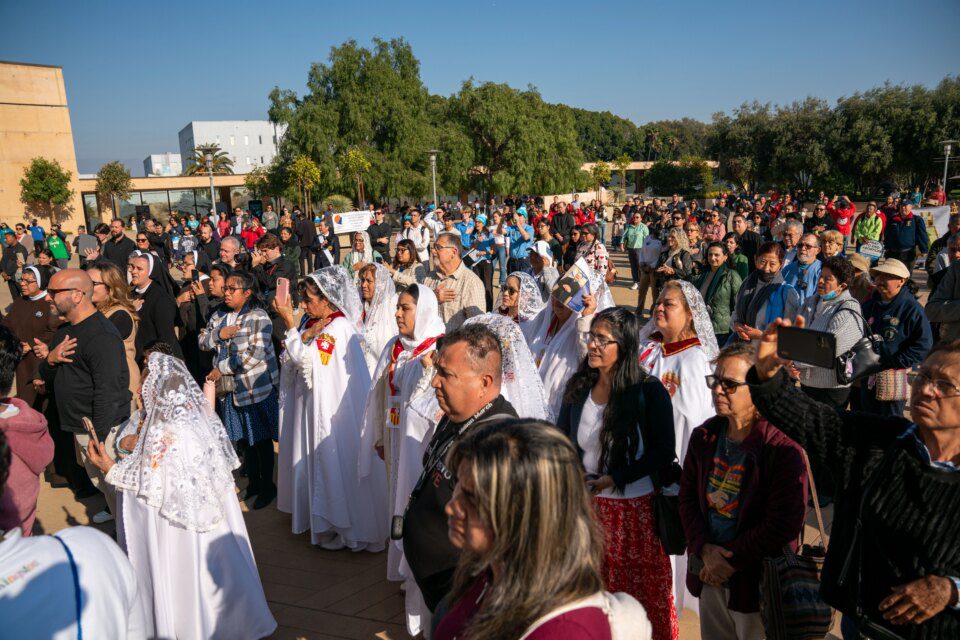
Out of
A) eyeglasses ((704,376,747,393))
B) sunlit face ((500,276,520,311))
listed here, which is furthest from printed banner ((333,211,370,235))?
eyeglasses ((704,376,747,393))

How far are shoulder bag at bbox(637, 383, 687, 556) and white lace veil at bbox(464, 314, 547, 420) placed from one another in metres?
0.56

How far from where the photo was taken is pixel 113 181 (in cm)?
4044

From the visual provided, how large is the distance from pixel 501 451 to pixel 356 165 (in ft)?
111

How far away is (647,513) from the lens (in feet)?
10.4

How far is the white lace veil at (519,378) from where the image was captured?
11.1 ft

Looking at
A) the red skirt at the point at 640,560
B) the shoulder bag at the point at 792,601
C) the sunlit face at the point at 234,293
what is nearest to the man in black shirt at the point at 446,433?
the red skirt at the point at 640,560

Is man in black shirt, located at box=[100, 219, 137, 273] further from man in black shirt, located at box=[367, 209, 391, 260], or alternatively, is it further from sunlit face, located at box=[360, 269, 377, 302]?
sunlit face, located at box=[360, 269, 377, 302]

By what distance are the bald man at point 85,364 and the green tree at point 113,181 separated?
4210cm

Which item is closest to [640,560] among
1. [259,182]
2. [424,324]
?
[424,324]

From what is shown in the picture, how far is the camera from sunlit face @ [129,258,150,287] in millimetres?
6590

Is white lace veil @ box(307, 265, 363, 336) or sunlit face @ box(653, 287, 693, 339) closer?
sunlit face @ box(653, 287, 693, 339)

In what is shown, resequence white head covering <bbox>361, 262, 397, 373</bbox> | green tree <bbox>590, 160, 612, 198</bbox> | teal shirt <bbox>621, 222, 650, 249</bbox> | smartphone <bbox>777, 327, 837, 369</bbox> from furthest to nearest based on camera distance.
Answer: green tree <bbox>590, 160, 612, 198</bbox>
teal shirt <bbox>621, 222, 650, 249</bbox>
white head covering <bbox>361, 262, 397, 373</bbox>
smartphone <bbox>777, 327, 837, 369</bbox>

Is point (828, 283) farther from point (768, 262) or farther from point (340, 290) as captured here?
point (340, 290)

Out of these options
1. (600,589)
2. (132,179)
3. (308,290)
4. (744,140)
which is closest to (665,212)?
(308,290)
